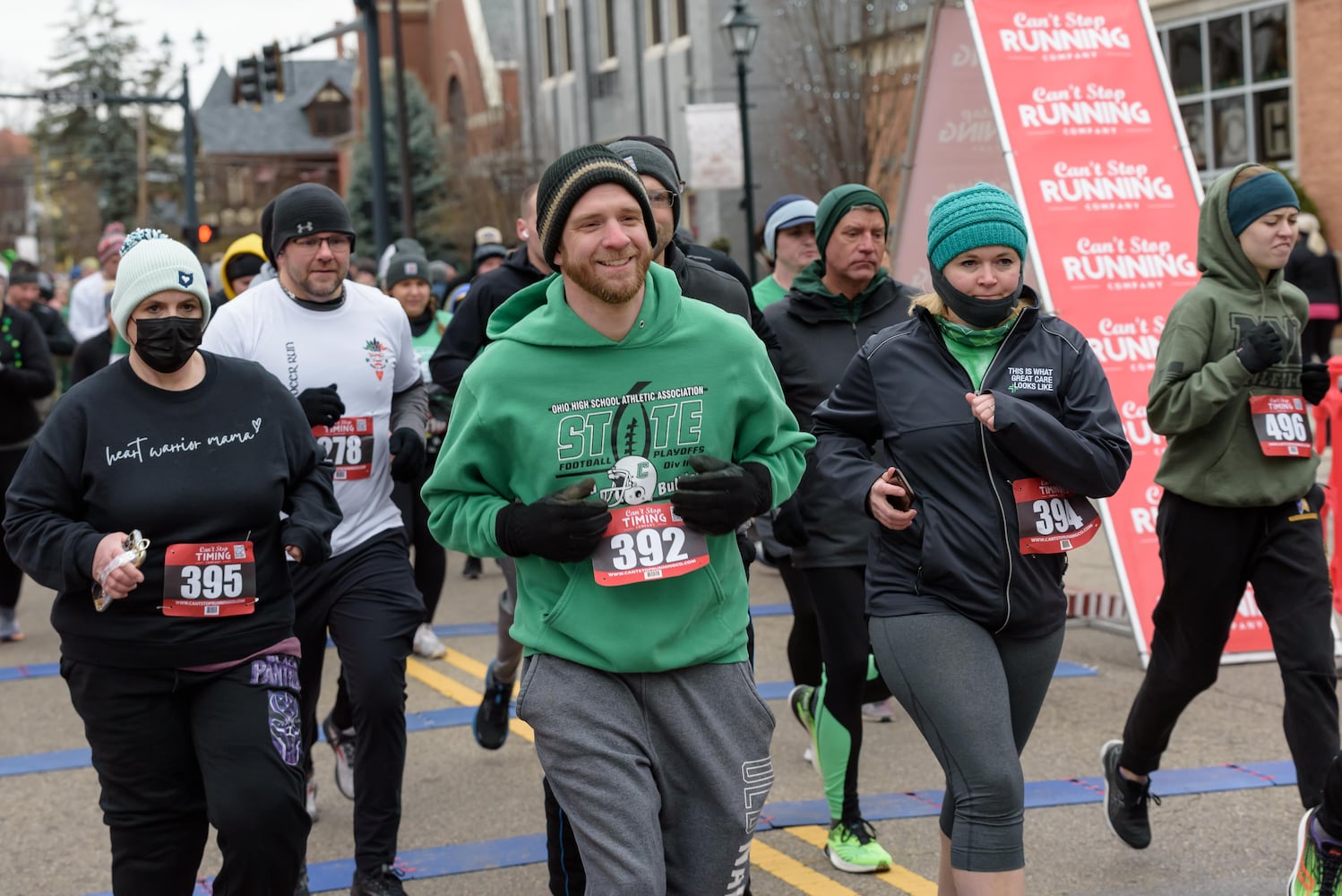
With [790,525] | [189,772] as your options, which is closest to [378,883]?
[189,772]

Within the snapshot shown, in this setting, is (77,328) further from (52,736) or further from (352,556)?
(352,556)

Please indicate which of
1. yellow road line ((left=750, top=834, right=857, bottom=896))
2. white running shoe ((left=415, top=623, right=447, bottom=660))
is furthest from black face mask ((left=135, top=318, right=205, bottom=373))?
white running shoe ((left=415, top=623, right=447, bottom=660))

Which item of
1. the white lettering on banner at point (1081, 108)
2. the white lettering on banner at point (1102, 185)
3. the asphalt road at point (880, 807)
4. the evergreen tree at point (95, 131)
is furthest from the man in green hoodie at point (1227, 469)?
the evergreen tree at point (95, 131)

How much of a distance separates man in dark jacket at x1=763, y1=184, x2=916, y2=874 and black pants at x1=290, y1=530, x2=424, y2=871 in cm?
130

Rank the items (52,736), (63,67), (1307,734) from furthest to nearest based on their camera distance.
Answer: (63,67), (52,736), (1307,734)

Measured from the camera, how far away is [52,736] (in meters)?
7.68

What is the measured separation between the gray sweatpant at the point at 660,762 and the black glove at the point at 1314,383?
2616 millimetres

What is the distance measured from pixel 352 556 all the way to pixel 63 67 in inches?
3448

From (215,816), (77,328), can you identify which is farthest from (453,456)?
(77,328)

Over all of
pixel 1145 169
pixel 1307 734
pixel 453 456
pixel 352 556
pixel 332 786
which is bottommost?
pixel 332 786

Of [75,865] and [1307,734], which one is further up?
[1307,734]

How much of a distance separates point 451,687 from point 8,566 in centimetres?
342

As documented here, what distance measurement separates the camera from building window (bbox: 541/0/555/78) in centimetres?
4347

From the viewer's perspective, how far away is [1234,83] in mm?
21766
